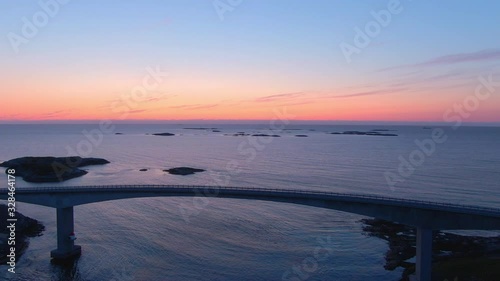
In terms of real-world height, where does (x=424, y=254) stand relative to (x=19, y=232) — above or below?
above

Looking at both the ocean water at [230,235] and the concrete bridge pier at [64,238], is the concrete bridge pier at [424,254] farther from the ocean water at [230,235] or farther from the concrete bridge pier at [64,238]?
the concrete bridge pier at [64,238]

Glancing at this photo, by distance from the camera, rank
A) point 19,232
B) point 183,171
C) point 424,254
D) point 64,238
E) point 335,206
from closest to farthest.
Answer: point 424,254
point 335,206
point 64,238
point 19,232
point 183,171

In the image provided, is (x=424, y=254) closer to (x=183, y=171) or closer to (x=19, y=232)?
(x=19, y=232)

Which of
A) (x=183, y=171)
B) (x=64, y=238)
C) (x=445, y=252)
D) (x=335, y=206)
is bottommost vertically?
(x=445, y=252)

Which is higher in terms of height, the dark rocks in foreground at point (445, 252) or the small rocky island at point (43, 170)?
the small rocky island at point (43, 170)

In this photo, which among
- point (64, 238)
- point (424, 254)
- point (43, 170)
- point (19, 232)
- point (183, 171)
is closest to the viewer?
point (424, 254)

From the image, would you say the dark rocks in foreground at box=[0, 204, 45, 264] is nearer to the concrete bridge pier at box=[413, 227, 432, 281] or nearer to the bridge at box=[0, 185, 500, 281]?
the bridge at box=[0, 185, 500, 281]

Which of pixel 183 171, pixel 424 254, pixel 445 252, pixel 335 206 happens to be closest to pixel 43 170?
pixel 183 171

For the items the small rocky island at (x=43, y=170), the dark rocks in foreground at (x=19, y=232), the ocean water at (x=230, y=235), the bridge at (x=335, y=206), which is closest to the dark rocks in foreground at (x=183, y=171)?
the ocean water at (x=230, y=235)
